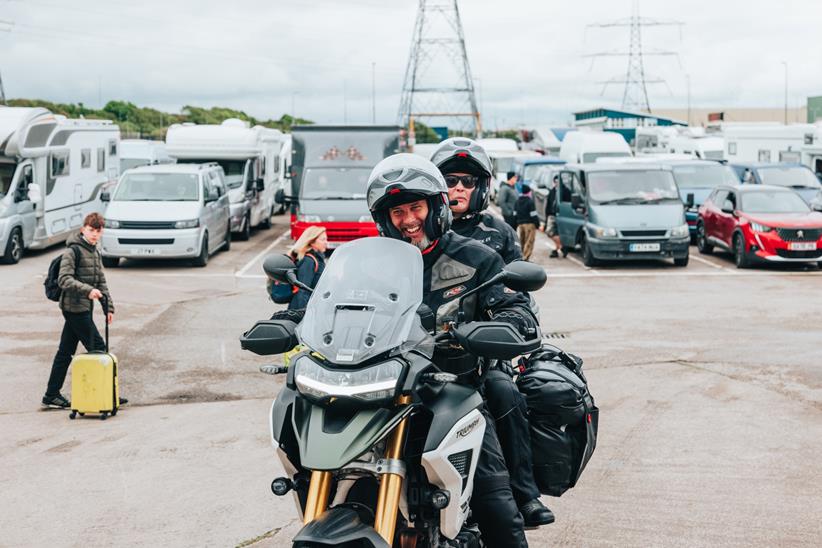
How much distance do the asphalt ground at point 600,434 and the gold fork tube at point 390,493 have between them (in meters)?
2.33

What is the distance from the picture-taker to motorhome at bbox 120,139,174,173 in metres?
35.0

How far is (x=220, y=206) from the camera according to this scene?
918 inches

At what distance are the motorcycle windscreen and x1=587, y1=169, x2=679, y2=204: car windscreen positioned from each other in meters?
17.7

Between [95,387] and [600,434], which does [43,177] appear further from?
[600,434]

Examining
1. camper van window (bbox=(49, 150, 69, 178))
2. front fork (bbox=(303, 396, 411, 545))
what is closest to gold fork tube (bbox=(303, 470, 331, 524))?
front fork (bbox=(303, 396, 411, 545))

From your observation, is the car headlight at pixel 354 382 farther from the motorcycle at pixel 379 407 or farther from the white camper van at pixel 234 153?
the white camper van at pixel 234 153

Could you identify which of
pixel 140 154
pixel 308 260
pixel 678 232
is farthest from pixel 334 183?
pixel 308 260

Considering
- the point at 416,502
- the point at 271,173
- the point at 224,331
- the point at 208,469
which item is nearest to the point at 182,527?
the point at 208,469

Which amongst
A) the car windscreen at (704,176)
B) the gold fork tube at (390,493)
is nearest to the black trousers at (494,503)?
the gold fork tube at (390,493)

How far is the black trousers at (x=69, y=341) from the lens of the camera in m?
9.90

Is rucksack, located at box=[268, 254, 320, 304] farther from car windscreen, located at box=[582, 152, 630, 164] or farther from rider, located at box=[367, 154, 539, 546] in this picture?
car windscreen, located at box=[582, 152, 630, 164]

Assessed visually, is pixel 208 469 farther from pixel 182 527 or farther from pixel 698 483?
pixel 698 483

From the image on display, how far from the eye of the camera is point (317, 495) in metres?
3.85

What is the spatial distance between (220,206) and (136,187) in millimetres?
2101
